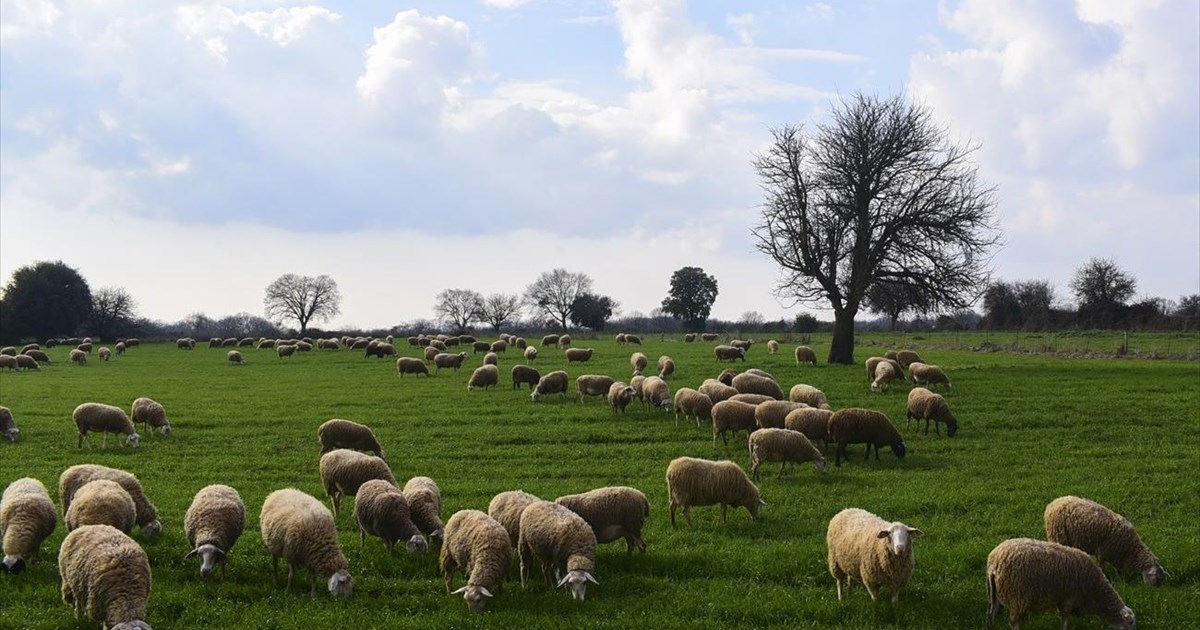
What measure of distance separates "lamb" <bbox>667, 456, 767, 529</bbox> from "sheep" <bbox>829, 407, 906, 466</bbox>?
204 inches

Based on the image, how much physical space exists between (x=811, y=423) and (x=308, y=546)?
1112 cm

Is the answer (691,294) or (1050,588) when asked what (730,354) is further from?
(691,294)

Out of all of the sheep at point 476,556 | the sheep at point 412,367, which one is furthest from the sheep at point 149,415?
the sheep at point 412,367

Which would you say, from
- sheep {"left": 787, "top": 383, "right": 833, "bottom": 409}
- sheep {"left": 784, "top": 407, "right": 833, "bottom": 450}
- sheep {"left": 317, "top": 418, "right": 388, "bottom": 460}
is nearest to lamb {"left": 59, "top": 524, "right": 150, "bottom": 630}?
sheep {"left": 317, "top": 418, "right": 388, "bottom": 460}

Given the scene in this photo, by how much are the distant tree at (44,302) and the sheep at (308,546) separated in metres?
97.6

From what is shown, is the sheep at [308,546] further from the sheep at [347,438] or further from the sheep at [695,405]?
the sheep at [695,405]

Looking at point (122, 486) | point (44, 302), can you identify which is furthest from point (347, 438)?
point (44, 302)

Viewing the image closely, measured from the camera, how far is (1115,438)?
18.6 m

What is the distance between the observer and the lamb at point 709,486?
37.8 ft

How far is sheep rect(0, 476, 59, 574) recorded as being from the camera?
923 cm

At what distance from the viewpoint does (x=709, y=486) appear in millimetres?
11508

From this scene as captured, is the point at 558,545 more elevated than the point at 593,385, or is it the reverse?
the point at 593,385

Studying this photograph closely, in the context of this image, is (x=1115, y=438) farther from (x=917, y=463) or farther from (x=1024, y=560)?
(x=1024, y=560)

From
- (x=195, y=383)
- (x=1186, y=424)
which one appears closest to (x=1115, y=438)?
(x=1186, y=424)
